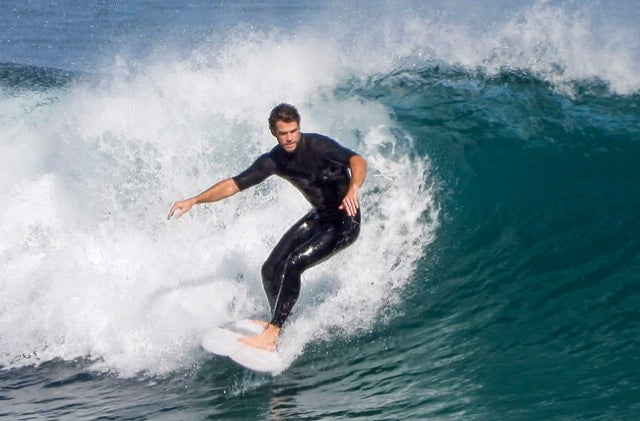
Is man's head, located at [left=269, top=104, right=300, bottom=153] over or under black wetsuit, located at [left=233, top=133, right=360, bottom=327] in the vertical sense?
over

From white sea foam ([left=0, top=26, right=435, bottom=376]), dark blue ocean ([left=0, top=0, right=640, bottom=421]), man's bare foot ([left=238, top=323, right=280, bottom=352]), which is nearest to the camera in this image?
dark blue ocean ([left=0, top=0, right=640, bottom=421])

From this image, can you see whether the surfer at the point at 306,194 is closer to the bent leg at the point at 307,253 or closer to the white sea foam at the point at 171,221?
the bent leg at the point at 307,253

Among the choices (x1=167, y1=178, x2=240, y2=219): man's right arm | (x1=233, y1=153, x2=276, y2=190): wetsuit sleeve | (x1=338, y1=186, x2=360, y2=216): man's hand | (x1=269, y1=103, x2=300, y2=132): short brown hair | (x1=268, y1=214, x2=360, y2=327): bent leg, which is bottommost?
(x1=268, y1=214, x2=360, y2=327): bent leg

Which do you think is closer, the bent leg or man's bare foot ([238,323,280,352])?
man's bare foot ([238,323,280,352])

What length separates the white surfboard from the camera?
6301mm

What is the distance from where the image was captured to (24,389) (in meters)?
6.86

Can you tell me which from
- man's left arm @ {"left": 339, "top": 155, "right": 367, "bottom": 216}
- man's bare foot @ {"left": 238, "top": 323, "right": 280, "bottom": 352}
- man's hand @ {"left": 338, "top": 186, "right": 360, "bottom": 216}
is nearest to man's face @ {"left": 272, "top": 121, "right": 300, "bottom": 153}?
man's left arm @ {"left": 339, "top": 155, "right": 367, "bottom": 216}

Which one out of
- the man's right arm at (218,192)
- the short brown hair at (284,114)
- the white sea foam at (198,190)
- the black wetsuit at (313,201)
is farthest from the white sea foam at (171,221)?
the short brown hair at (284,114)

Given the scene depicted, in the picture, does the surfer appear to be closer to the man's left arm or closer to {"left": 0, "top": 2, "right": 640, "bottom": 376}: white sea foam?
the man's left arm

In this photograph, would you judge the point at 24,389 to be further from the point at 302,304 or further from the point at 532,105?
the point at 532,105

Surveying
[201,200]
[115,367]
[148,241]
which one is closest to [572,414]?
[201,200]

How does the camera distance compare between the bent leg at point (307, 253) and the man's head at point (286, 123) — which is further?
the bent leg at point (307, 253)

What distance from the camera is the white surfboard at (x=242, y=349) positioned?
630cm

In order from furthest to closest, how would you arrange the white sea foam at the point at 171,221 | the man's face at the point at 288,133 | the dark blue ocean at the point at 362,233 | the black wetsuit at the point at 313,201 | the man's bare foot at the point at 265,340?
the white sea foam at the point at 171,221 → the black wetsuit at the point at 313,201 → the man's bare foot at the point at 265,340 → the man's face at the point at 288,133 → the dark blue ocean at the point at 362,233
